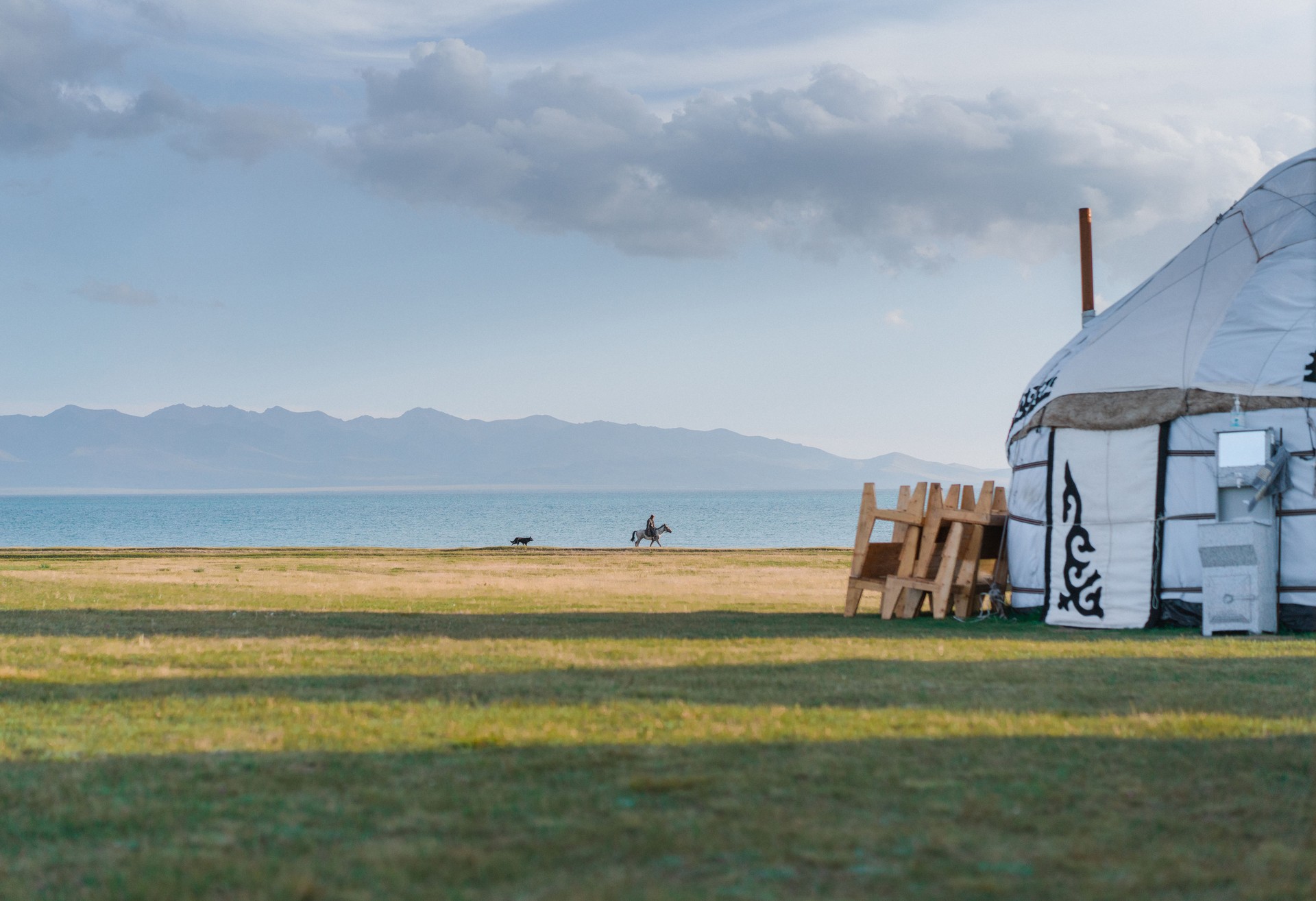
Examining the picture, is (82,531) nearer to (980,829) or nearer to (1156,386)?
(1156,386)

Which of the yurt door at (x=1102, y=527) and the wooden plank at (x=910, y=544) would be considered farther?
the wooden plank at (x=910, y=544)

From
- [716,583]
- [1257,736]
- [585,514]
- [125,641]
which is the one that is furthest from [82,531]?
[1257,736]

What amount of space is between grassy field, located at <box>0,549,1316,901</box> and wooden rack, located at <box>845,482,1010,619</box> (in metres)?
3.35

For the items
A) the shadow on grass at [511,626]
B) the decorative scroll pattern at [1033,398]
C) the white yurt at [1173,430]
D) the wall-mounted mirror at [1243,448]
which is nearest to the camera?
the shadow on grass at [511,626]

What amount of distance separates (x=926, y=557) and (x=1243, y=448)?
13.9 ft

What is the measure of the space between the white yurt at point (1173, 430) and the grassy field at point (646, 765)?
2.40 m

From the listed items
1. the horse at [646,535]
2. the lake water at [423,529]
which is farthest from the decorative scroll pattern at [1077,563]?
the horse at [646,535]

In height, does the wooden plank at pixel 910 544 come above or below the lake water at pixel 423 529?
above

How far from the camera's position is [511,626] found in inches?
543

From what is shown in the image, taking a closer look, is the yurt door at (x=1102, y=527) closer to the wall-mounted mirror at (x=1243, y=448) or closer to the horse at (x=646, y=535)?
the wall-mounted mirror at (x=1243, y=448)

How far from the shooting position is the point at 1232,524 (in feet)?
45.6

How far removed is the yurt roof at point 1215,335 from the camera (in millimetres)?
14859

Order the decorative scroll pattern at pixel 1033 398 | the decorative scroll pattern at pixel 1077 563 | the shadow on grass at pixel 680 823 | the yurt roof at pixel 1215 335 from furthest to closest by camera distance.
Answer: the decorative scroll pattern at pixel 1033 398, the decorative scroll pattern at pixel 1077 563, the yurt roof at pixel 1215 335, the shadow on grass at pixel 680 823

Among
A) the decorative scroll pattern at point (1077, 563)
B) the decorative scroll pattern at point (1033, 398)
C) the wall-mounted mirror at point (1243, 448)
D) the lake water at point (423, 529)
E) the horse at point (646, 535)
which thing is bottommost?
the lake water at point (423, 529)
